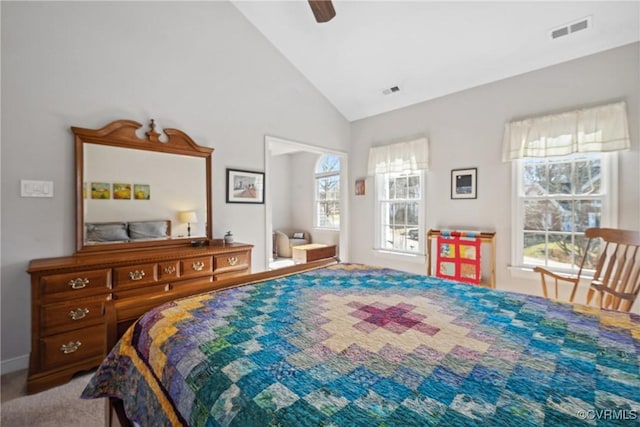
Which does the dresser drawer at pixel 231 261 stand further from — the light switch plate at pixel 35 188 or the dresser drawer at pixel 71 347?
the light switch plate at pixel 35 188

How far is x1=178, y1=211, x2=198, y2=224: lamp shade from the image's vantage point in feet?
9.79

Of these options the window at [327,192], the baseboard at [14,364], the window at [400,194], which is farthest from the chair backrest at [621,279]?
the window at [327,192]

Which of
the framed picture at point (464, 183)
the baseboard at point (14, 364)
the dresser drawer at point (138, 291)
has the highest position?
the framed picture at point (464, 183)

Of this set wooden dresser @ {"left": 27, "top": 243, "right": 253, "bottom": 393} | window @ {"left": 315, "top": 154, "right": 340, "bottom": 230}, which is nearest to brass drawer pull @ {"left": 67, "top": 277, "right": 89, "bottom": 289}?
wooden dresser @ {"left": 27, "top": 243, "right": 253, "bottom": 393}

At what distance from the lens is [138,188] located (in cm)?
271

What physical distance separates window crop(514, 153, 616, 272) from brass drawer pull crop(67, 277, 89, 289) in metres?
4.01

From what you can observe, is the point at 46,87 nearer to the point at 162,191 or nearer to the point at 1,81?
the point at 1,81

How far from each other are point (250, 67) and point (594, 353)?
3.85m

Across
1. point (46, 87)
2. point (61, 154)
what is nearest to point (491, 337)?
point (61, 154)

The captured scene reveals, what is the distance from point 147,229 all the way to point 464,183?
3537mm

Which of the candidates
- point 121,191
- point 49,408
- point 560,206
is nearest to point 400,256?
point 560,206

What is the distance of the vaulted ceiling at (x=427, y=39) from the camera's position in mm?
2494

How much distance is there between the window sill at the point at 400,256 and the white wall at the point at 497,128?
59 mm

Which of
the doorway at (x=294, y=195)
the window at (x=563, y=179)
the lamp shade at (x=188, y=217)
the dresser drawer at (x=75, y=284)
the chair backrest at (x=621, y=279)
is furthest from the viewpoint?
the doorway at (x=294, y=195)
